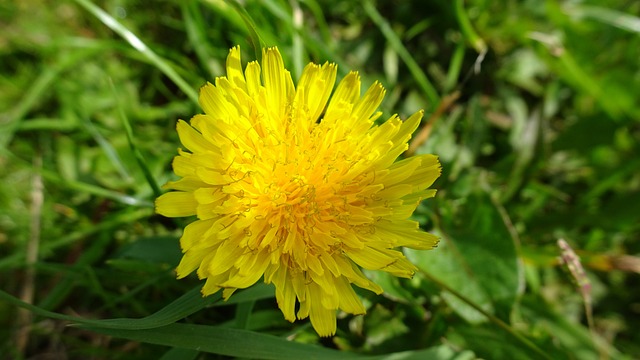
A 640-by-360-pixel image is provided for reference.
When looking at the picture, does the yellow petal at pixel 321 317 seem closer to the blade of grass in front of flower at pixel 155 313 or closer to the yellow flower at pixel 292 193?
the yellow flower at pixel 292 193

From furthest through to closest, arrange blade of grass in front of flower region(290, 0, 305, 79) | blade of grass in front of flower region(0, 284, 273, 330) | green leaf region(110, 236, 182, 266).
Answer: blade of grass in front of flower region(290, 0, 305, 79) → green leaf region(110, 236, 182, 266) → blade of grass in front of flower region(0, 284, 273, 330)

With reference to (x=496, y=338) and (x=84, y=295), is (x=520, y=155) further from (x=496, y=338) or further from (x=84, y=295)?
(x=84, y=295)

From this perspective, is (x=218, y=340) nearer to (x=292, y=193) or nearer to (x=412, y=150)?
(x=292, y=193)

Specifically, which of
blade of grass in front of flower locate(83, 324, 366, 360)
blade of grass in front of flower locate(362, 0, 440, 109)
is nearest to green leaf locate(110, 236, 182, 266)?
blade of grass in front of flower locate(83, 324, 366, 360)

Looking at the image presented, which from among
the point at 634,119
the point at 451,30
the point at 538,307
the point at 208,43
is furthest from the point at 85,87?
the point at 634,119

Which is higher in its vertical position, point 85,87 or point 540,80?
point 85,87

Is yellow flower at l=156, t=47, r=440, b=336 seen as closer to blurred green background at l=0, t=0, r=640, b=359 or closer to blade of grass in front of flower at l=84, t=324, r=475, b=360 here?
blade of grass in front of flower at l=84, t=324, r=475, b=360
